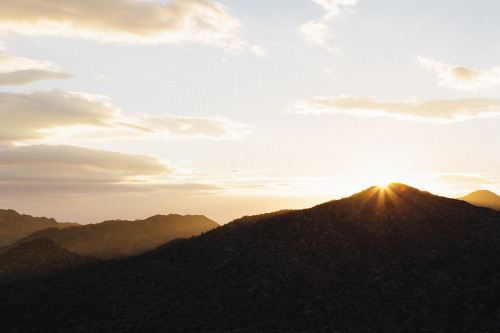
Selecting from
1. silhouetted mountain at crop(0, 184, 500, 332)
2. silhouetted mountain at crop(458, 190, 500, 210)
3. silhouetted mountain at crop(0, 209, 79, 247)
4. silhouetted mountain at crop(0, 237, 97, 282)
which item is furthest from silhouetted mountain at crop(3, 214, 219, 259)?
silhouetted mountain at crop(458, 190, 500, 210)

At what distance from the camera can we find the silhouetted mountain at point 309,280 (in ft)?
105

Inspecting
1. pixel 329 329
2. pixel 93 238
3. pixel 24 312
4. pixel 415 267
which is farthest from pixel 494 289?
pixel 93 238

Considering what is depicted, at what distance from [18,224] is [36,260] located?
Answer: 14783cm

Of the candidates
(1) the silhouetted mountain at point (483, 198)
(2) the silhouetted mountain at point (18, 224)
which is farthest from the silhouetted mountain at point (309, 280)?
(2) the silhouetted mountain at point (18, 224)

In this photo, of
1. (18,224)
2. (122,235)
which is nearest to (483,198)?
(122,235)

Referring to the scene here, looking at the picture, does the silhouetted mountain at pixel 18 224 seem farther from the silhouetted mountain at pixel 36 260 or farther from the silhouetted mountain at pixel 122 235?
the silhouetted mountain at pixel 36 260

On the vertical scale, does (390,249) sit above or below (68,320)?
above

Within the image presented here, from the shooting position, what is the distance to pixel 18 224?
17838 centimetres

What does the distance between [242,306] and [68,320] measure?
49.4ft

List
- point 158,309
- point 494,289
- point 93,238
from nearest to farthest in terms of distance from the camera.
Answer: point 494,289 → point 158,309 → point 93,238

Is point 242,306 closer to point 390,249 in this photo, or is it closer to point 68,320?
point 68,320

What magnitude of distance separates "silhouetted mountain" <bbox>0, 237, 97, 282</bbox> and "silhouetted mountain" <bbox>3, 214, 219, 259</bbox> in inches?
1479

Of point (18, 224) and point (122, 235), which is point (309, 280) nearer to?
point (122, 235)

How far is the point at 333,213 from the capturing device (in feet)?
176
